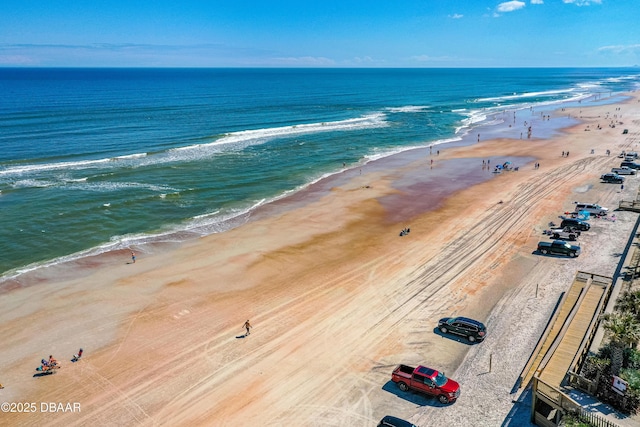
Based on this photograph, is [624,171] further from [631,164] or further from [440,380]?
[440,380]

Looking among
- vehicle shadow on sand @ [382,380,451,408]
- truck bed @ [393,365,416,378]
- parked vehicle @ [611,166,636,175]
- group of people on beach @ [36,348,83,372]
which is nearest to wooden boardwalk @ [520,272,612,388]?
vehicle shadow on sand @ [382,380,451,408]

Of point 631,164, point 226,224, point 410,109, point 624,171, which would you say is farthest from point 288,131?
point 631,164

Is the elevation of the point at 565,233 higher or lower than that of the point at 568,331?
higher

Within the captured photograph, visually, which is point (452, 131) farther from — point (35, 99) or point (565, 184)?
point (35, 99)

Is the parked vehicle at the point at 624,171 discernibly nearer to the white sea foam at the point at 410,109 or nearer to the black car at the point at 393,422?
the black car at the point at 393,422

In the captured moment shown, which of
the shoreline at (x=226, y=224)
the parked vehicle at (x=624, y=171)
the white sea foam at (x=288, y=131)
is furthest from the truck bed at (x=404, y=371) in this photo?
the white sea foam at (x=288, y=131)

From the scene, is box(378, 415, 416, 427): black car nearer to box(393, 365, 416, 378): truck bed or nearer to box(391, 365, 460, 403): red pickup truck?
box(391, 365, 460, 403): red pickup truck
